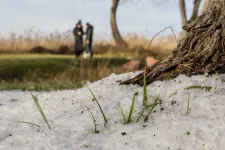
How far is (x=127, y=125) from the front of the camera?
1.99 metres

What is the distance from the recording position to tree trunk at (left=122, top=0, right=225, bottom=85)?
2553mm

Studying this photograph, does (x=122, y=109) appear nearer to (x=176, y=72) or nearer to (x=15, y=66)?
(x=176, y=72)

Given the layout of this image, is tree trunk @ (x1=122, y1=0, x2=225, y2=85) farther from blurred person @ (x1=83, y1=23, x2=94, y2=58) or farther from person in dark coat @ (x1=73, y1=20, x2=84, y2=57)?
person in dark coat @ (x1=73, y1=20, x2=84, y2=57)

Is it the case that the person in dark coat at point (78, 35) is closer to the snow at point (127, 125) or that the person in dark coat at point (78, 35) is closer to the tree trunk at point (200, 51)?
the tree trunk at point (200, 51)

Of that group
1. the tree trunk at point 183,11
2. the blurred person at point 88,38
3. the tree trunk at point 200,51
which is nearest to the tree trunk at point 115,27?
the tree trunk at point 183,11

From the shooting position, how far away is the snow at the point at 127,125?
5.90ft

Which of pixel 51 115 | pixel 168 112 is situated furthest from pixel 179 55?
pixel 51 115

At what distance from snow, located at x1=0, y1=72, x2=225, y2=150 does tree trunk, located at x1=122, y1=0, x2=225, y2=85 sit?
0.11 meters

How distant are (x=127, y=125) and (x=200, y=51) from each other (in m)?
0.92

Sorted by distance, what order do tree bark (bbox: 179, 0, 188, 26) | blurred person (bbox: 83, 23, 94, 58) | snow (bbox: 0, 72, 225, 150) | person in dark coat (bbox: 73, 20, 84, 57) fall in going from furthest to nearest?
tree bark (bbox: 179, 0, 188, 26) < person in dark coat (bbox: 73, 20, 84, 57) < blurred person (bbox: 83, 23, 94, 58) < snow (bbox: 0, 72, 225, 150)

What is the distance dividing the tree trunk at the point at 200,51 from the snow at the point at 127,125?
0.36 feet

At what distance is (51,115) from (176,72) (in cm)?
87

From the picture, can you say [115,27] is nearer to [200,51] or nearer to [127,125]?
[200,51]

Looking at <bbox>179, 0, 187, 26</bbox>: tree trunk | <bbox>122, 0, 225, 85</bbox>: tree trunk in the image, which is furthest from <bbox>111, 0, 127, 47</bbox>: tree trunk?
<bbox>122, 0, 225, 85</bbox>: tree trunk
